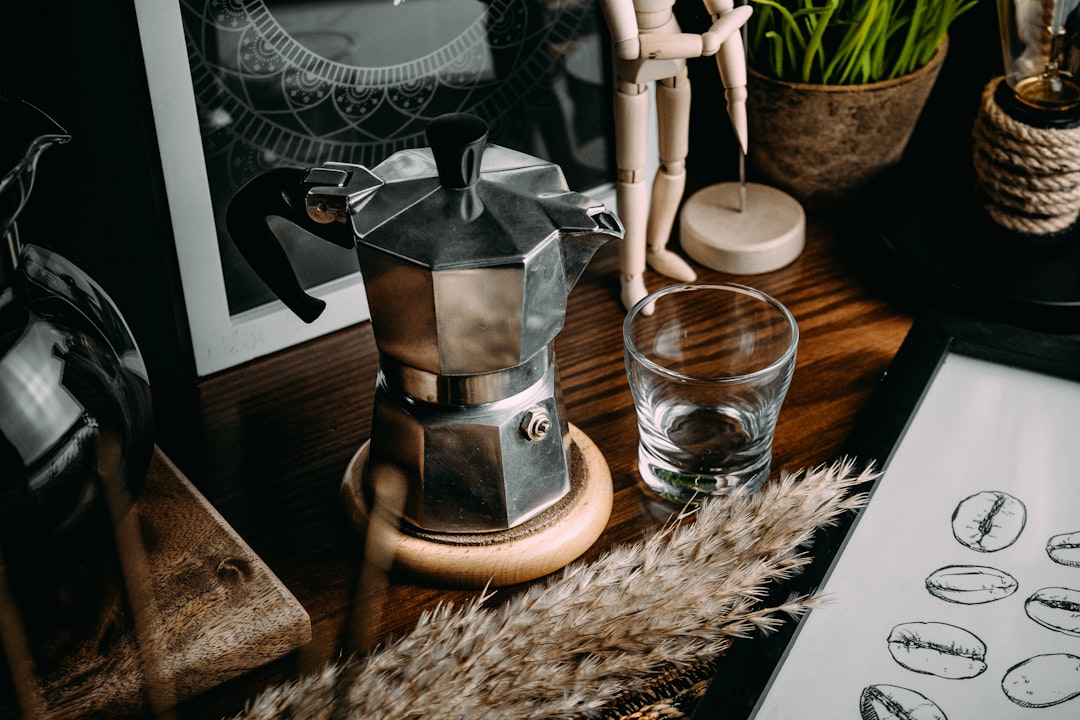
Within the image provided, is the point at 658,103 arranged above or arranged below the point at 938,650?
above

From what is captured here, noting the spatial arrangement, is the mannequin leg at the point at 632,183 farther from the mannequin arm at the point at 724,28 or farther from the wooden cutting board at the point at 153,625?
the wooden cutting board at the point at 153,625

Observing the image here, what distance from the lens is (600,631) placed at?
20.7 inches

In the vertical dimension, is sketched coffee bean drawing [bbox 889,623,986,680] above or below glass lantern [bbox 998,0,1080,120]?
below

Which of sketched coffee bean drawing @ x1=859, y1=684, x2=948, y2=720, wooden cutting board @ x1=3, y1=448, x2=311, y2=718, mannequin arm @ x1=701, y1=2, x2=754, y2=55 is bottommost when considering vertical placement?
sketched coffee bean drawing @ x1=859, y1=684, x2=948, y2=720

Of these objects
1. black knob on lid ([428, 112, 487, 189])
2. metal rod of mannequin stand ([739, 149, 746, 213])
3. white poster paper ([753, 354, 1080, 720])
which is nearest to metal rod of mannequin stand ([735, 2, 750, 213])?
metal rod of mannequin stand ([739, 149, 746, 213])

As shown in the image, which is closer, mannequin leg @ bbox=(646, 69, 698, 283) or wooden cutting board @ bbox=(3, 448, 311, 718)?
wooden cutting board @ bbox=(3, 448, 311, 718)

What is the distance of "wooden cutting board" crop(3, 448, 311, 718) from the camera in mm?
542

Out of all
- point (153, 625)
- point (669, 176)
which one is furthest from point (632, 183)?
point (153, 625)

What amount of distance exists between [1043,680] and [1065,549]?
99 mm

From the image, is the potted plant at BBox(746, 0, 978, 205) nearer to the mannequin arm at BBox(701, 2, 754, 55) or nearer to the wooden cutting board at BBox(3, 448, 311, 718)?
the mannequin arm at BBox(701, 2, 754, 55)

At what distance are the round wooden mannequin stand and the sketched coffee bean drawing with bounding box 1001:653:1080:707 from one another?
1.28ft

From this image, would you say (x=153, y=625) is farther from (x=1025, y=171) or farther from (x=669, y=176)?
(x=1025, y=171)

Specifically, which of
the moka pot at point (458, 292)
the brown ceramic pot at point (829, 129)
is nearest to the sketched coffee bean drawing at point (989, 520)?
the moka pot at point (458, 292)

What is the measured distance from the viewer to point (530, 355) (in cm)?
58
